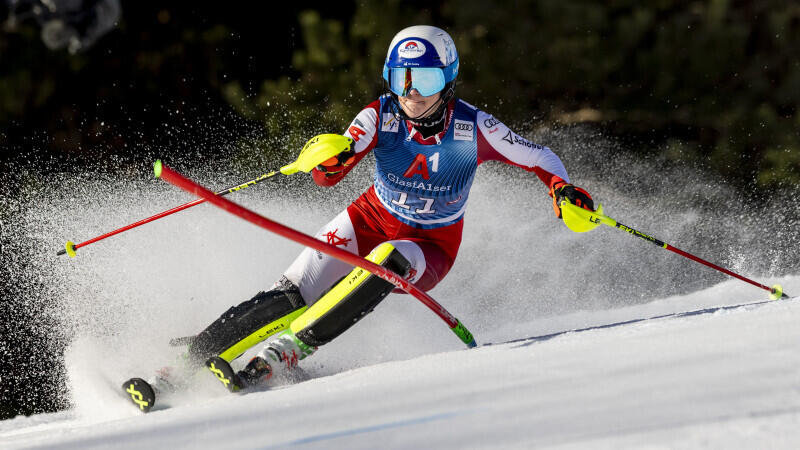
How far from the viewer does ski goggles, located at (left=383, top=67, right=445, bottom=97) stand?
9.95 feet

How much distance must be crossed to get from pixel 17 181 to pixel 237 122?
6.86 feet

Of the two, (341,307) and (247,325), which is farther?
(247,325)

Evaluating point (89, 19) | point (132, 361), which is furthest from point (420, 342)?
point (89, 19)

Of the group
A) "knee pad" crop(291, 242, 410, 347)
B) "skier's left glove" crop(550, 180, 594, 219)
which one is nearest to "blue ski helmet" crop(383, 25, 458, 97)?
"skier's left glove" crop(550, 180, 594, 219)

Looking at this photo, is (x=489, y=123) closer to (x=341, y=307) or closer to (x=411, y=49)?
(x=411, y=49)

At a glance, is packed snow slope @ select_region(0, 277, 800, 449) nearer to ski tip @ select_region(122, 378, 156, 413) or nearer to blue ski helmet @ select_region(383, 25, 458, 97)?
ski tip @ select_region(122, 378, 156, 413)

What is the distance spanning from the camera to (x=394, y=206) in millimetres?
3385

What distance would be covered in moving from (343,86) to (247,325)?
16.5 ft

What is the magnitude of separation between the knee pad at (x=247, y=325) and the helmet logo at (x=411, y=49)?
1022 millimetres

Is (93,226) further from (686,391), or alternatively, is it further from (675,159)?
(675,159)

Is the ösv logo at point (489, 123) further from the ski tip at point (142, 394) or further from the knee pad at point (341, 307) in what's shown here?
the ski tip at point (142, 394)

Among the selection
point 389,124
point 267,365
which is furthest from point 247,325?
point 389,124

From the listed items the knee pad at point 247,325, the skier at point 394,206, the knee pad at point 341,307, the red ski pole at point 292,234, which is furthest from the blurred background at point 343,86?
the red ski pole at point 292,234

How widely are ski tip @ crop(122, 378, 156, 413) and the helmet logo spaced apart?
1.54m
